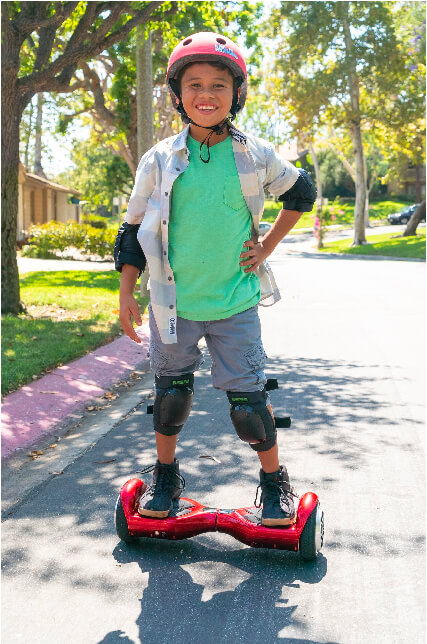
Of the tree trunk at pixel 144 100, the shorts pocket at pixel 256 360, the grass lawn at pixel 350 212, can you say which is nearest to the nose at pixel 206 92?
the shorts pocket at pixel 256 360

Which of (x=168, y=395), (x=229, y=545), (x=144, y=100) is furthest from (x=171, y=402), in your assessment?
(x=144, y=100)

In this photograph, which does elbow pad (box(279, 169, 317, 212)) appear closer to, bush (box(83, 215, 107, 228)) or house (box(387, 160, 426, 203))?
bush (box(83, 215, 107, 228))

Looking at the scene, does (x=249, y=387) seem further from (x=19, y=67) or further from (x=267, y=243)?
(x=19, y=67)

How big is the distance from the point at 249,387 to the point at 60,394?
11.0 ft

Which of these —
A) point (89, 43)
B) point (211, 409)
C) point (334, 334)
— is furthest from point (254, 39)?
point (211, 409)

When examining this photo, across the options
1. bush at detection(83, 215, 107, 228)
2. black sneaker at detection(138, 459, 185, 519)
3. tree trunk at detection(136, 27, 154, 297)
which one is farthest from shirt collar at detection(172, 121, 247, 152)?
bush at detection(83, 215, 107, 228)

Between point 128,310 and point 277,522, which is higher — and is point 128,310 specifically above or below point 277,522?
above

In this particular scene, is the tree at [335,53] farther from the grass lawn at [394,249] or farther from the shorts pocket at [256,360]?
the shorts pocket at [256,360]

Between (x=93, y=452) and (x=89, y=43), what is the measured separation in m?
7.43

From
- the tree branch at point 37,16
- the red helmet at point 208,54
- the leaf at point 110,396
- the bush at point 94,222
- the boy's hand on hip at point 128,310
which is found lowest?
the leaf at point 110,396

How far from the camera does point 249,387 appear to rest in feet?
10.7

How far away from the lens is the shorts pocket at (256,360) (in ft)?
10.6

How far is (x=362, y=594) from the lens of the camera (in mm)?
2928

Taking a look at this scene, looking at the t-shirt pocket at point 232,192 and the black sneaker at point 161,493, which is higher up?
the t-shirt pocket at point 232,192
